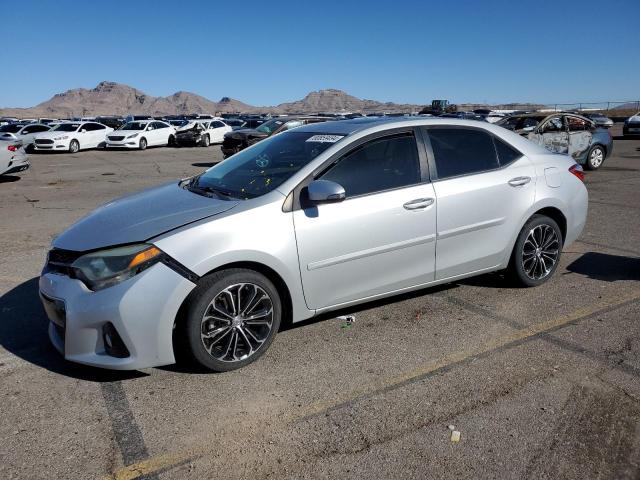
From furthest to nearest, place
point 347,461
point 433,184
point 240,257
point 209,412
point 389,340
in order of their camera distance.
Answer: point 433,184 → point 389,340 → point 240,257 → point 209,412 → point 347,461

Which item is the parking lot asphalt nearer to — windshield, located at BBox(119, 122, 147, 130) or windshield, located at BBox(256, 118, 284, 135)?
windshield, located at BBox(256, 118, 284, 135)

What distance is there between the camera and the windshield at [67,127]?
87.1 ft

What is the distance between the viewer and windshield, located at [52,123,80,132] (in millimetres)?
26547

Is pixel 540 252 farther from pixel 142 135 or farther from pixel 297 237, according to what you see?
pixel 142 135

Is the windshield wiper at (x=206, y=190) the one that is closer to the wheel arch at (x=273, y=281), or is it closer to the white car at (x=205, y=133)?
the wheel arch at (x=273, y=281)

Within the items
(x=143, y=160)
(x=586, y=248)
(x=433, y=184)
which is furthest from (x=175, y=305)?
(x=143, y=160)

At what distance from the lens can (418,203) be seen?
420cm

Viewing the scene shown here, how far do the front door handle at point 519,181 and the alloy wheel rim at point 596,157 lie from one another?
11809mm

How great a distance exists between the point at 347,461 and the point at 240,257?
1.41 meters

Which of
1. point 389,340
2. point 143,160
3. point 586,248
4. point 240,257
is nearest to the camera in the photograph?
point 240,257

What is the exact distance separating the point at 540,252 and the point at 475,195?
1.05 m

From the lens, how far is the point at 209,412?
10.4 ft

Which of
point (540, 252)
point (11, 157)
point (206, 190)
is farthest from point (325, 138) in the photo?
point (11, 157)

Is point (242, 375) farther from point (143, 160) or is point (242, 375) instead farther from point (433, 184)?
point (143, 160)
